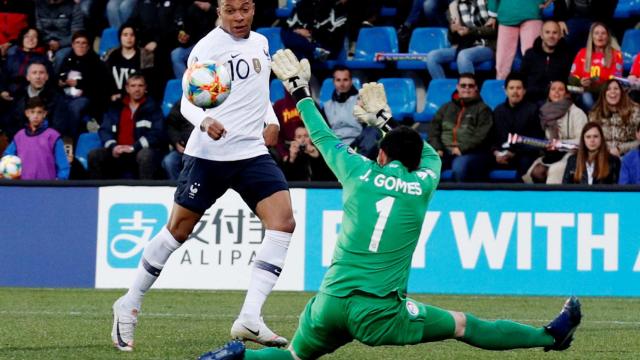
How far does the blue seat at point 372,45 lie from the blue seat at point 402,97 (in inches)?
26.7

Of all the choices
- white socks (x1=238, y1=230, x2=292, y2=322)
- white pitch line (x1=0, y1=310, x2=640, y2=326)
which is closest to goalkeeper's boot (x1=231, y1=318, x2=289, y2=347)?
white socks (x1=238, y1=230, x2=292, y2=322)

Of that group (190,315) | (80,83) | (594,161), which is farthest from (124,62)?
(190,315)

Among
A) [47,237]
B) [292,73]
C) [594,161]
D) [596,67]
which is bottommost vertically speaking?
[47,237]

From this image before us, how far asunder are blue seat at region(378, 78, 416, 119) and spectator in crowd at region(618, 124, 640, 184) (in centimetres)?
369

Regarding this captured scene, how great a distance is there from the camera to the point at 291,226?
8.53 meters

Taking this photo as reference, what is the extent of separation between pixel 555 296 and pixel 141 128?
5660 millimetres

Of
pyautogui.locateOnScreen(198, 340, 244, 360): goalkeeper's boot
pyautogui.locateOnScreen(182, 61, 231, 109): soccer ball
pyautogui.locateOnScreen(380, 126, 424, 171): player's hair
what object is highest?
pyautogui.locateOnScreen(380, 126, 424, 171): player's hair

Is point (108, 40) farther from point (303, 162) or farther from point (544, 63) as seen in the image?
point (544, 63)

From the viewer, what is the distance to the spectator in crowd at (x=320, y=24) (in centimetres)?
1773

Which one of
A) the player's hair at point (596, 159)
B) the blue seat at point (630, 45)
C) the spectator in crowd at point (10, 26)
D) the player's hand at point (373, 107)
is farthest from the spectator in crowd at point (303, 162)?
the player's hand at point (373, 107)

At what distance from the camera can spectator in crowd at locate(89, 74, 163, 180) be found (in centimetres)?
1627

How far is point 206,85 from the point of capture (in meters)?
8.12

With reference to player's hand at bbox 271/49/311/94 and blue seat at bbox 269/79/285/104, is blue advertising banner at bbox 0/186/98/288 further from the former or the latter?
player's hand at bbox 271/49/311/94

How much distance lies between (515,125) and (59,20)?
705cm
